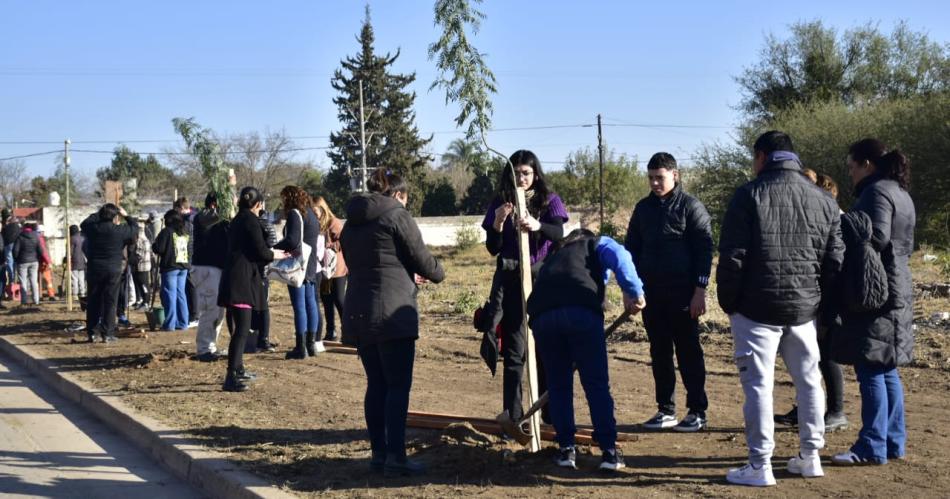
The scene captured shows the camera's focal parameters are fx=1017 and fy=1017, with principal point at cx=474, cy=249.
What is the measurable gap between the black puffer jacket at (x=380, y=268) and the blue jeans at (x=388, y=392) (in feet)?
0.32

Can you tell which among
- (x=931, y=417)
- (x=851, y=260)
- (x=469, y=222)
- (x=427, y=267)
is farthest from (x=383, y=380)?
(x=469, y=222)

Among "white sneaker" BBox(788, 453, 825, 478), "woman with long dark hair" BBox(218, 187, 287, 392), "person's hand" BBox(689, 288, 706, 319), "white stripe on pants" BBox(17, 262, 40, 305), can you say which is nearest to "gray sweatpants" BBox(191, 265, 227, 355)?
"woman with long dark hair" BBox(218, 187, 287, 392)

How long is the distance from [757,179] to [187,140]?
932cm

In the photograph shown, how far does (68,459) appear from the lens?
312 inches

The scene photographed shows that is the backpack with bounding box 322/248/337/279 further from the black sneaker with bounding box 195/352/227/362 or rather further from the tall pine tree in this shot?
the tall pine tree

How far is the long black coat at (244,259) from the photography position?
10078 mm

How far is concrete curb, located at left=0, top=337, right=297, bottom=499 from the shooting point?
20.9 feet

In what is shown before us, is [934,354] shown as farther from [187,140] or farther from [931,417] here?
[187,140]

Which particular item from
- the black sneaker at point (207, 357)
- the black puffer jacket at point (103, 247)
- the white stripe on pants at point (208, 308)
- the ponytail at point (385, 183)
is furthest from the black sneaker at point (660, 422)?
the black puffer jacket at point (103, 247)

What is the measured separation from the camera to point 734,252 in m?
5.61

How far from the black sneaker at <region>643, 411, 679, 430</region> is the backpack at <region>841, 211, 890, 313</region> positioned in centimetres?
182

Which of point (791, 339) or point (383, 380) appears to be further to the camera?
point (383, 380)

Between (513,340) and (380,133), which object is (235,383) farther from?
(380,133)

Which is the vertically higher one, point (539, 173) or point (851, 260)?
point (539, 173)
